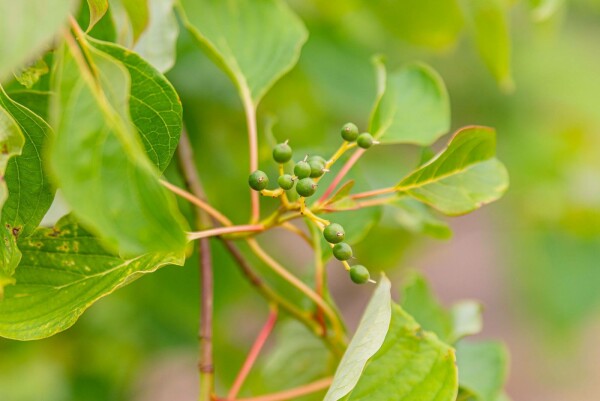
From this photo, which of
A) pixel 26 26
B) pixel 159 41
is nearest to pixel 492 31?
pixel 159 41

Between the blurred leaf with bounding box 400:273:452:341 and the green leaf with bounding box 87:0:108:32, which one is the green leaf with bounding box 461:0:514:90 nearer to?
the blurred leaf with bounding box 400:273:452:341

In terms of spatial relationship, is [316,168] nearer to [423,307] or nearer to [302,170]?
[302,170]

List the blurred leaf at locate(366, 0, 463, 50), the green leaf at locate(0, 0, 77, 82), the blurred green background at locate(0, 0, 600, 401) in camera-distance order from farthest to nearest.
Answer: the blurred green background at locate(0, 0, 600, 401), the blurred leaf at locate(366, 0, 463, 50), the green leaf at locate(0, 0, 77, 82)

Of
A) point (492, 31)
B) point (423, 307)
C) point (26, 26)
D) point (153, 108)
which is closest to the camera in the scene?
point (26, 26)

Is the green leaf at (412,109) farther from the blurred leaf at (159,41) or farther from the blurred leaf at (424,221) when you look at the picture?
the blurred leaf at (159,41)

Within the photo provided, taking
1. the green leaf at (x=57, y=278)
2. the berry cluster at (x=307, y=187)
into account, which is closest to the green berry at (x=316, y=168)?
the berry cluster at (x=307, y=187)

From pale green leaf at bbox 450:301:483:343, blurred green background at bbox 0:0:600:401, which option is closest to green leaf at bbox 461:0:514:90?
blurred green background at bbox 0:0:600:401
